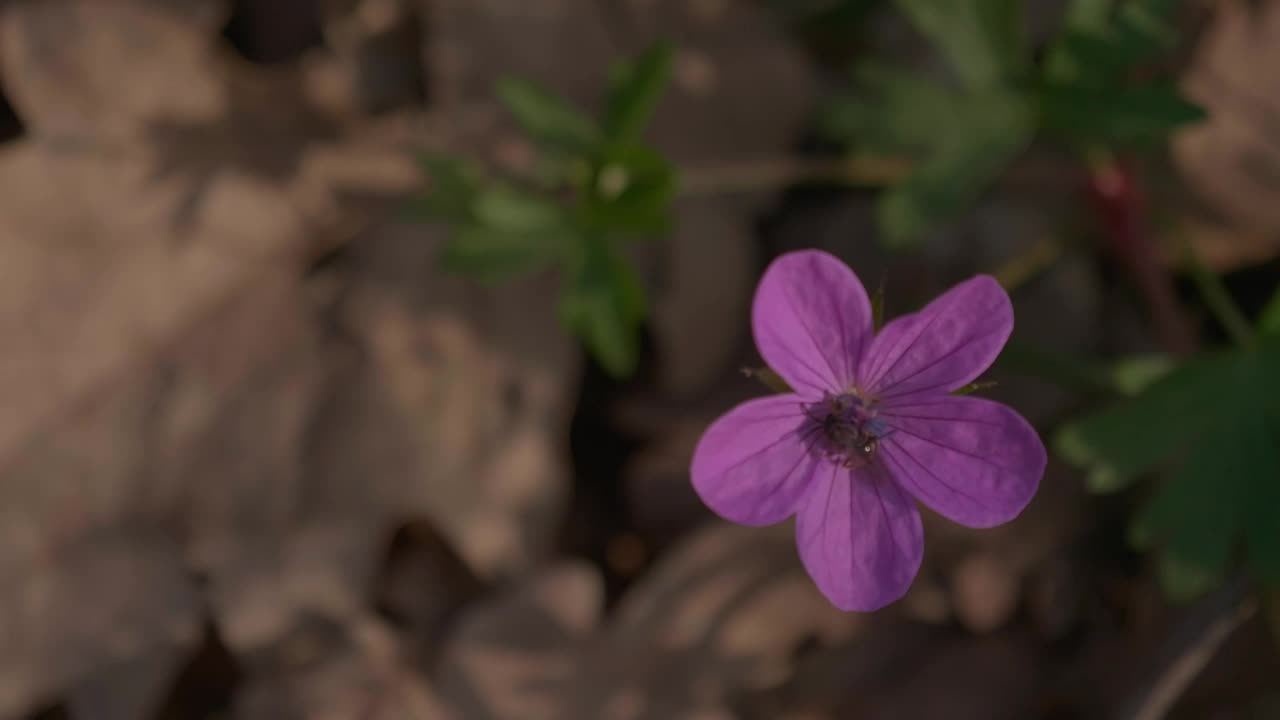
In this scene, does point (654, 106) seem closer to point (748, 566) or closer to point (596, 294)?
point (596, 294)

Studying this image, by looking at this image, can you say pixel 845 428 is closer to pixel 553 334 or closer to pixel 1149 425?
pixel 1149 425

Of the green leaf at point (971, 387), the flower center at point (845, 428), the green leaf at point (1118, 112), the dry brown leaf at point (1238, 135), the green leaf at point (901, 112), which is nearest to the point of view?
the green leaf at point (971, 387)

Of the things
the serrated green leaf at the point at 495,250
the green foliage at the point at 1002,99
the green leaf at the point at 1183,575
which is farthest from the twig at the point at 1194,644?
the serrated green leaf at the point at 495,250

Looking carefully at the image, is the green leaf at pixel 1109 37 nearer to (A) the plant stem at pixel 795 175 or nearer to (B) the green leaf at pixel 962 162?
(B) the green leaf at pixel 962 162

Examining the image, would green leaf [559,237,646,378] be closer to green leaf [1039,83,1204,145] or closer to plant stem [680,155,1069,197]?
plant stem [680,155,1069,197]

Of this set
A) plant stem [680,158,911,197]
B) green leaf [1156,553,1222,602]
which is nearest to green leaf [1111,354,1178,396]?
green leaf [1156,553,1222,602]

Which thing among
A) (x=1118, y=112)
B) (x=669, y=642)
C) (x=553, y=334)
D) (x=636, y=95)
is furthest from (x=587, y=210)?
(x=1118, y=112)
